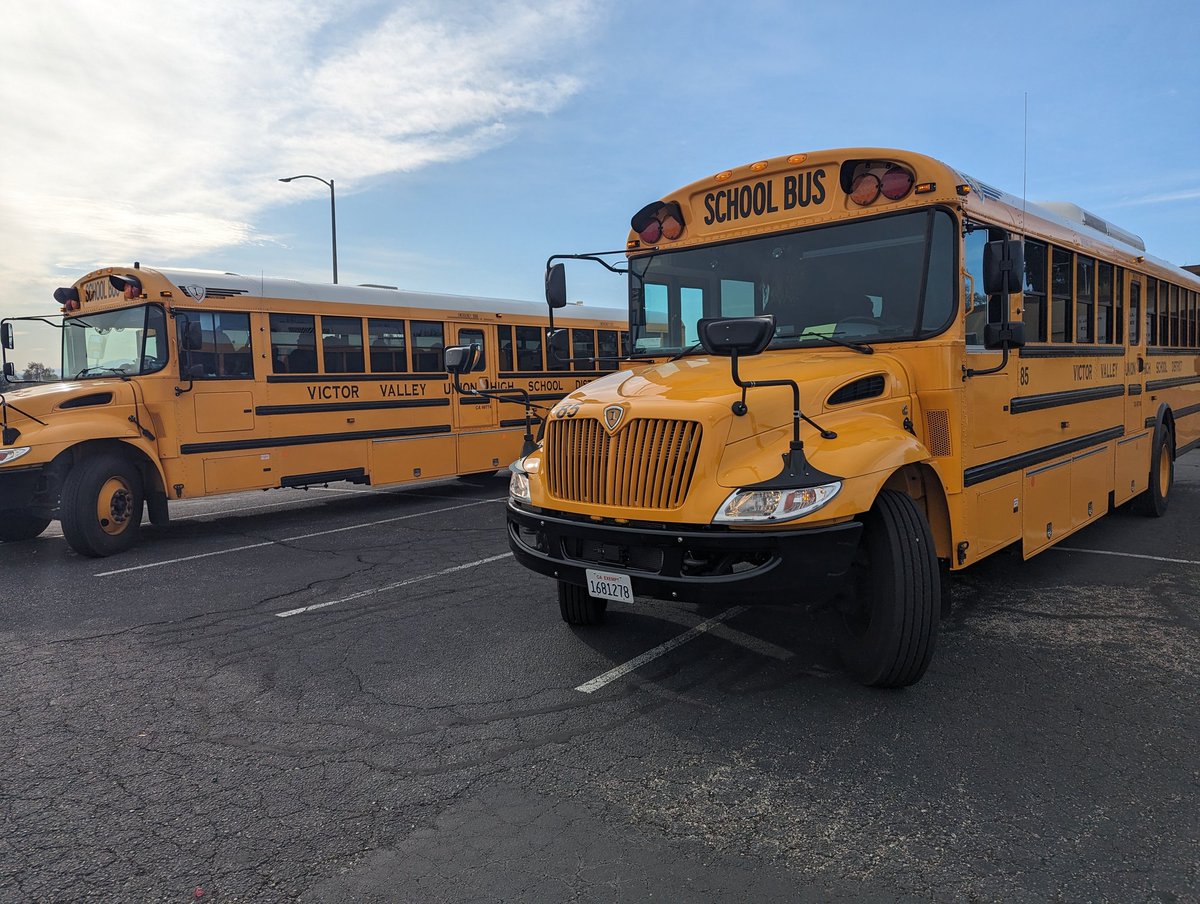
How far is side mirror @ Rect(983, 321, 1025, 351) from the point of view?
4078mm

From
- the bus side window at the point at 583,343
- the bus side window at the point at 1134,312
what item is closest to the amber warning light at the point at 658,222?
the bus side window at the point at 1134,312

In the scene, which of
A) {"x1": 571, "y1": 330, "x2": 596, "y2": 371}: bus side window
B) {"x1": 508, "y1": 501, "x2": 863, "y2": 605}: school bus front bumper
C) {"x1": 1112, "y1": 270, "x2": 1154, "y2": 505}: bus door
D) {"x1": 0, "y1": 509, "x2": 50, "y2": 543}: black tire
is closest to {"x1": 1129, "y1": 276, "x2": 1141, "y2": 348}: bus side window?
{"x1": 1112, "y1": 270, "x2": 1154, "y2": 505}: bus door

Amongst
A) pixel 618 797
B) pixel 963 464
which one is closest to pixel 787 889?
pixel 618 797

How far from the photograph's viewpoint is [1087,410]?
18.9 ft

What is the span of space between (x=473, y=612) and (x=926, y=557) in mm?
2816

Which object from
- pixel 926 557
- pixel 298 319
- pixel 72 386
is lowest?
pixel 926 557

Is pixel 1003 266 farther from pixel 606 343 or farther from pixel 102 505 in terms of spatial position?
pixel 606 343

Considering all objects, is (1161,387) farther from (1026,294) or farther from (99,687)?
(99,687)

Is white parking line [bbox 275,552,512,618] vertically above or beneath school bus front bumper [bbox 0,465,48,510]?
beneath

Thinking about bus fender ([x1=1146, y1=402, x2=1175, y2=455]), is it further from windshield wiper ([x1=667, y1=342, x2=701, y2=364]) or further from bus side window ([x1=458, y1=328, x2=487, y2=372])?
bus side window ([x1=458, y1=328, x2=487, y2=372])

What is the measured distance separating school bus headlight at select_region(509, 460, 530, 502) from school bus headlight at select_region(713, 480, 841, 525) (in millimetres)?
1182

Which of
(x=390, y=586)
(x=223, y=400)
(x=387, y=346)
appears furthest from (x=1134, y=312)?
(x=223, y=400)

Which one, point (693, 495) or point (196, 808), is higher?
point (693, 495)

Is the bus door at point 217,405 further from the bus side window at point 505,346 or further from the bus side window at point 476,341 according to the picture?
the bus side window at point 505,346
